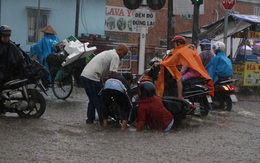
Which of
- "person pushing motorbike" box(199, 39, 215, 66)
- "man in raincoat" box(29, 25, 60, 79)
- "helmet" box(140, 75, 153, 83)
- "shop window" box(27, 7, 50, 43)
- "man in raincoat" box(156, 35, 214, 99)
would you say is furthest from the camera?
"shop window" box(27, 7, 50, 43)

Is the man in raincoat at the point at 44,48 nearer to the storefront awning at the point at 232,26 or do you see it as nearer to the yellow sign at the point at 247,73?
the storefront awning at the point at 232,26

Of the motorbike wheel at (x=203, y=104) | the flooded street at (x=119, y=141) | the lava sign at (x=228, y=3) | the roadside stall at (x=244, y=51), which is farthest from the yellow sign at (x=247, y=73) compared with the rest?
the motorbike wheel at (x=203, y=104)

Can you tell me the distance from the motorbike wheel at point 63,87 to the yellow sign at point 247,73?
6.92 meters

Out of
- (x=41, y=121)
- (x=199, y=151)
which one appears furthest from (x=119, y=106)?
(x=199, y=151)

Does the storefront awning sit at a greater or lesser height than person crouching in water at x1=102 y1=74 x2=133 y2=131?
greater

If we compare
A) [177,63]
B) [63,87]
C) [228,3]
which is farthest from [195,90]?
[228,3]

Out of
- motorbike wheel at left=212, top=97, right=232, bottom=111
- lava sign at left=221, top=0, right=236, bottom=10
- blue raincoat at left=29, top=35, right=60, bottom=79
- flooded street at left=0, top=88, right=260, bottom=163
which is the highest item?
lava sign at left=221, top=0, right=236, bottom=10

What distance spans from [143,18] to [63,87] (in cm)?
280

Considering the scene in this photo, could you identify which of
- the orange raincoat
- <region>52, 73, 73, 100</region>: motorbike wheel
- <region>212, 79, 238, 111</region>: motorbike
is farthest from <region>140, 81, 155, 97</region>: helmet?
<region>52, 73, 73, 100</region>: motorbike wheel

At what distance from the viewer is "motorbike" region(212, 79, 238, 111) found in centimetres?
1373

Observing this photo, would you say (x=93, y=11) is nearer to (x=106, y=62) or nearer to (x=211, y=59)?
(x=211, y=59)

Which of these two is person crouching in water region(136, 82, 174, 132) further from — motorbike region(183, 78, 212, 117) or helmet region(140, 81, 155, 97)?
motorbike region(183, 78, 212, 117)

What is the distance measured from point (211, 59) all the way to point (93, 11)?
69.0 feet

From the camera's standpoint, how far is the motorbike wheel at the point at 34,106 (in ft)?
36.9
